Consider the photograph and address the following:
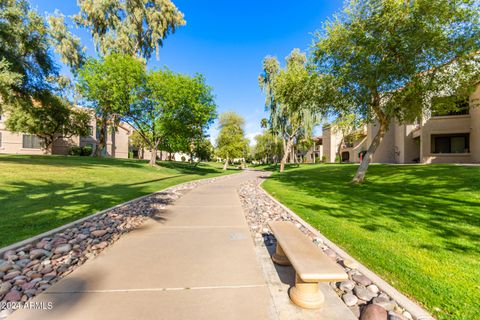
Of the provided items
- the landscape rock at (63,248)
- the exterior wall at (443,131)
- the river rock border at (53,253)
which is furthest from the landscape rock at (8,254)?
the exterior wall at (443,131)

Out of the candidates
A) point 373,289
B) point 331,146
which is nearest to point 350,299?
point 373,289

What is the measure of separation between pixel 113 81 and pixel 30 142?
24.8 meters

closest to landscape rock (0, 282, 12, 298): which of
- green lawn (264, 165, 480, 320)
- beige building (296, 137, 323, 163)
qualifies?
green lawn (264, 165, 480, 320)

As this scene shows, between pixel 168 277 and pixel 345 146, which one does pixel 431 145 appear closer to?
pixel 345 146

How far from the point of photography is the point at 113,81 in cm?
1903

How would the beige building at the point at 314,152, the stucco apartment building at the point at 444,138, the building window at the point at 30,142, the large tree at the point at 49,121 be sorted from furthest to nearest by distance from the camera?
1. the beige building at the point at 314,152
2. the building window at the point at 30,142
3. the large tree at the point at 49,121
4. the stucco apartment building at the point at 444,138

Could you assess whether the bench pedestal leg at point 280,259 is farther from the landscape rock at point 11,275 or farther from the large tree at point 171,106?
the large tree at point 171,106

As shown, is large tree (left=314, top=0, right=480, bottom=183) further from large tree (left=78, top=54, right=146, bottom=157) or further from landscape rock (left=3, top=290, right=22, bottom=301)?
large tree (left=78, top=54, right=146, bottom=157)

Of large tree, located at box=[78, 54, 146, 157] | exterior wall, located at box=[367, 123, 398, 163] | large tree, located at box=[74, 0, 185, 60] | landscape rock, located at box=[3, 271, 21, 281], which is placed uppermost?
large tree, located at box=[74, 0, 185, 60]

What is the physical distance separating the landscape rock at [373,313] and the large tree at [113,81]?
21.8 m

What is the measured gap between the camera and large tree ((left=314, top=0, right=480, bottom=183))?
9688 mm

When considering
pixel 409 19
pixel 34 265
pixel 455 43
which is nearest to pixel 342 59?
pixel 409 19

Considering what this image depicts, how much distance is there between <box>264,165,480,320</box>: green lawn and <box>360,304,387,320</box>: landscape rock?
1.68ft

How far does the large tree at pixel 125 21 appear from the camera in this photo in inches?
909
